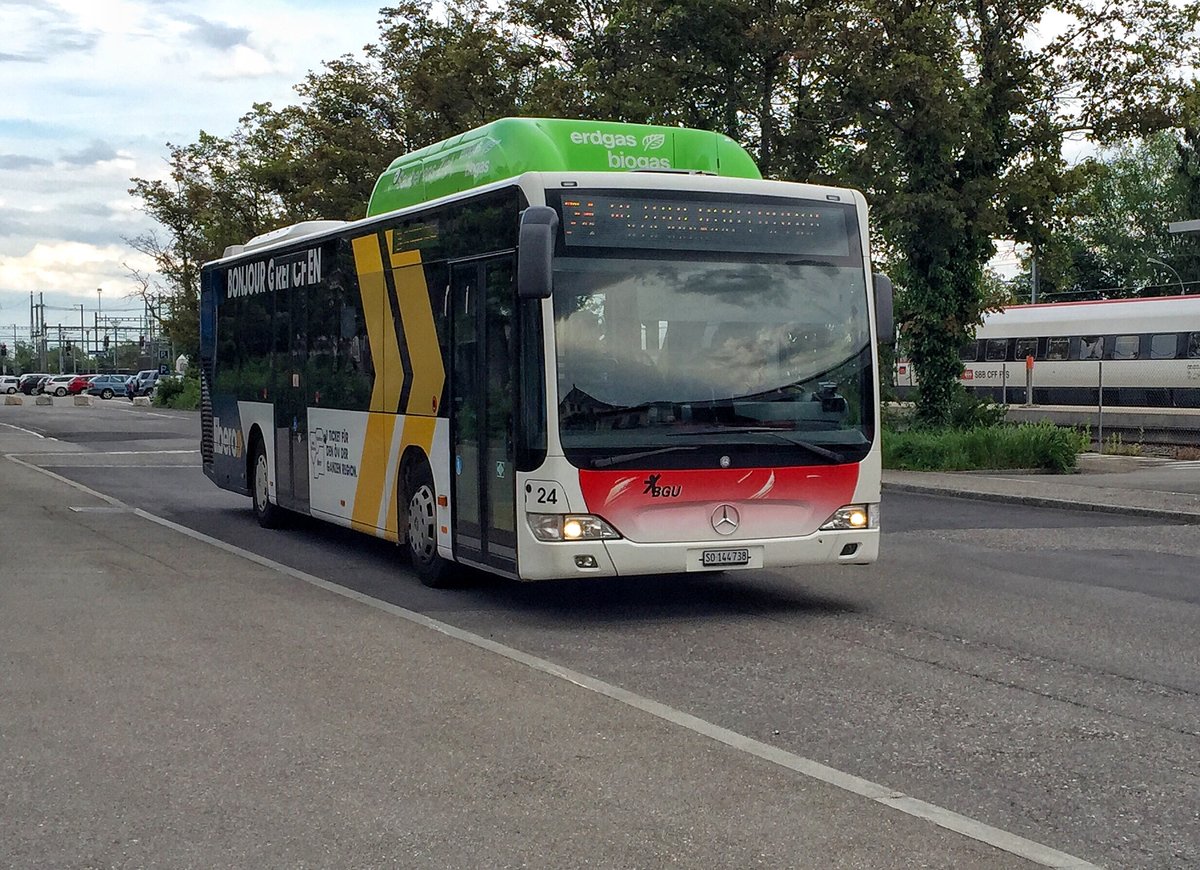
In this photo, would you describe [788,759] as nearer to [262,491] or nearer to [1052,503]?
[262,491]

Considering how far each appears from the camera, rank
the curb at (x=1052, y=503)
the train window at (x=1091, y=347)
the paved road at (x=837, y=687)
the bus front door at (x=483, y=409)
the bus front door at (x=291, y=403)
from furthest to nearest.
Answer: the train window at (x=1091, y=347)
the curb at (x=1052, y=503)
the bus front door at (x=291, y=403)
the bus front door at (x=483, y=409)
the paved road at (x=837, y=687)

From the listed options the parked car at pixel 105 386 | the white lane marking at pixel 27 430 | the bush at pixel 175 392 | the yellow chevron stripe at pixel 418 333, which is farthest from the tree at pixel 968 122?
the parked car at pixel 105 386

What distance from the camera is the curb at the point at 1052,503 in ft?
57.7

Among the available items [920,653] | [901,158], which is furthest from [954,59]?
[920,653]

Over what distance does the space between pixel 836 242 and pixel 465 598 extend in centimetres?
361

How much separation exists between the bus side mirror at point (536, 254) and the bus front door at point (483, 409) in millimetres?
700

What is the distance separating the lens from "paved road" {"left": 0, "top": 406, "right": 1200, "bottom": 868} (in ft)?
17.8

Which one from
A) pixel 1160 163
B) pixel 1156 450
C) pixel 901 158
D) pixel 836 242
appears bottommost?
pixel 1156 450

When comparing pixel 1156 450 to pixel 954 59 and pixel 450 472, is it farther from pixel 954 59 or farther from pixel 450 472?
pixel 450 472

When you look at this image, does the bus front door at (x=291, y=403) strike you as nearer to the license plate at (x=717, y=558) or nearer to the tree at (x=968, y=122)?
the license plate at (x=717, y=558)

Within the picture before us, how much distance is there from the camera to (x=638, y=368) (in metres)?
9.94

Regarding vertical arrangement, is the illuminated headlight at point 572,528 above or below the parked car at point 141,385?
above

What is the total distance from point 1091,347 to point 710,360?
107 feet

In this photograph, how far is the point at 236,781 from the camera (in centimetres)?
605
